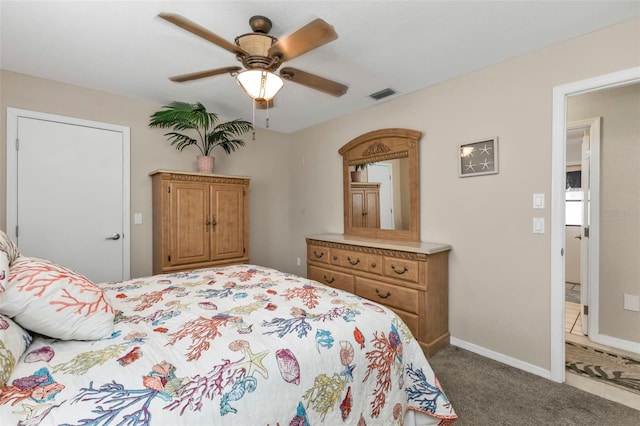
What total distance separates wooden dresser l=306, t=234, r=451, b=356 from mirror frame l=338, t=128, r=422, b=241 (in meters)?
0.25

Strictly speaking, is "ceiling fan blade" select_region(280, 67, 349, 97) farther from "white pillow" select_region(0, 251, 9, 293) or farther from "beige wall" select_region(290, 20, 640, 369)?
"white pillow" select_region(0, 251, 9, 293)

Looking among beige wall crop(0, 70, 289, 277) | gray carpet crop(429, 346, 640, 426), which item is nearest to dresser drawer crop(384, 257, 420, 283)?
gray carpet crop(429, 346, 640, 426)

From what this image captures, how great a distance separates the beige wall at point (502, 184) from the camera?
2.16 meters

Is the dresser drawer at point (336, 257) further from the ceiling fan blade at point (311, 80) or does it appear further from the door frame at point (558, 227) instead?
the door frame at point (558, 227)

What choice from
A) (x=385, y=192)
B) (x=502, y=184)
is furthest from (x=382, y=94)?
(x=502, y=184)

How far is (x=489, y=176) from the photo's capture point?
252 centimetres

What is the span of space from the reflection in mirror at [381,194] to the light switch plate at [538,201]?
107 cm

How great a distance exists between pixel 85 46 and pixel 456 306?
3679 mm

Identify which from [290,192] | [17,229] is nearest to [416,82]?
[290,192]

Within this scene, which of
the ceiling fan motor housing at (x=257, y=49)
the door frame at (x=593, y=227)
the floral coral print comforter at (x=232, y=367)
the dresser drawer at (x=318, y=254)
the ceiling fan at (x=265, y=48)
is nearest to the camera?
the floral coral print comforter at (x=232, y=367)

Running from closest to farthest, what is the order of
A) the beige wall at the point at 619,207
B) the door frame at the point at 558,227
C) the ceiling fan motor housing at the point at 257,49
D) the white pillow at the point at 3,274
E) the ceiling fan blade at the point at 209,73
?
1. the white pillow at the point at 3,274
2. the ceiling fan motor housing at the point at 257,49
3. the ceiling fan blade at the point at 209,73
4. the door frame at the point at 558,227
5. the beige wall at the point at 619,207

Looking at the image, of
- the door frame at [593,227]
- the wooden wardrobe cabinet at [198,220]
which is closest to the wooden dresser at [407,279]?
the wooden wardrobe cabinet at [198,220]

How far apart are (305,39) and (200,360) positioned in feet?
4.92

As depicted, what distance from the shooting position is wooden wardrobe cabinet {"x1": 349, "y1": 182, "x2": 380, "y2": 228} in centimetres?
337
